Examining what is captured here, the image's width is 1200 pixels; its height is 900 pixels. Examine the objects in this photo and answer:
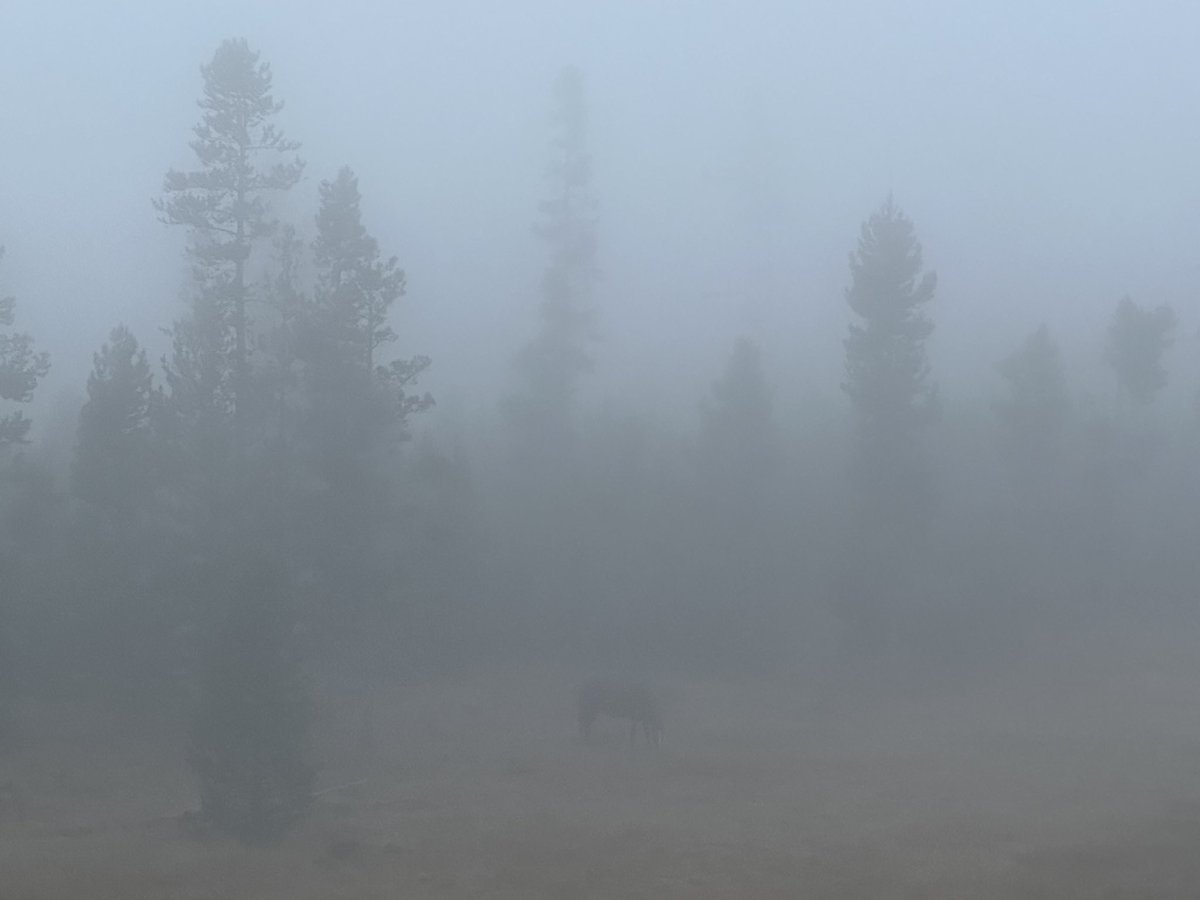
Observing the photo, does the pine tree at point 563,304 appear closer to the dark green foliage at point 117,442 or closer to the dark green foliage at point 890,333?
the dark green foliage at point 890,333

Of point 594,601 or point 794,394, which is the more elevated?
point 794,394

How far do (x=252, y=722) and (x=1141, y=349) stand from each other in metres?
31.0

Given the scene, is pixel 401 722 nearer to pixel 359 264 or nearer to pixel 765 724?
pixel 765 724

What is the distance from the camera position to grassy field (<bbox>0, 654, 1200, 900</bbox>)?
16.8 m

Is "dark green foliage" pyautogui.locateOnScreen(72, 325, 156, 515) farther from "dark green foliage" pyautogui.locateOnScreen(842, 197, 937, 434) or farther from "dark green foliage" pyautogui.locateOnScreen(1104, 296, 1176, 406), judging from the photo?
"dark green foliage" pyautogui.locateOnScreen(1104, 296, 1176, 406)

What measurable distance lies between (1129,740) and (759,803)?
32.0 feet

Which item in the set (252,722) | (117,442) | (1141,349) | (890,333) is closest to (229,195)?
(117,442)

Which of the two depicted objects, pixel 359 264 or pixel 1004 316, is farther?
pixel 1004 316

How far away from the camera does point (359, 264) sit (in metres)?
29.8

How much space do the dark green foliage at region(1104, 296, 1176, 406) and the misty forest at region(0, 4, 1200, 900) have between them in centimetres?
13

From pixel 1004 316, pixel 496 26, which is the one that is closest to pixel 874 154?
pixel 1004 316

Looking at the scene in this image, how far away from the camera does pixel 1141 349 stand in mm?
39062

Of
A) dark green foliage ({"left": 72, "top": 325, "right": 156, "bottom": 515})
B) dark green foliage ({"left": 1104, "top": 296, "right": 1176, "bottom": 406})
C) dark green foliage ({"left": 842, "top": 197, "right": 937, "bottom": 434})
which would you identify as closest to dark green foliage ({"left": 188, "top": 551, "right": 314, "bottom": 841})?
dark green foliage ({"left": 72, "top": 325, "right": 156, "bottom": 515})

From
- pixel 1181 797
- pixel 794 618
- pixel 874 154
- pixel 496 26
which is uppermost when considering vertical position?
pixel 496 26
